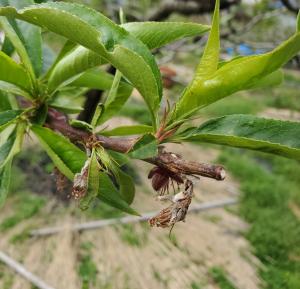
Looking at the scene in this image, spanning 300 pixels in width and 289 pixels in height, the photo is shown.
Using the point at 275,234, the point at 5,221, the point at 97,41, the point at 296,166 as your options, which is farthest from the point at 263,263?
the point at 97,41

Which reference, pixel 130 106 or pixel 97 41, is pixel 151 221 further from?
pixel 130 106

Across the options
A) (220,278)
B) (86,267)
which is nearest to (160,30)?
(86,267)

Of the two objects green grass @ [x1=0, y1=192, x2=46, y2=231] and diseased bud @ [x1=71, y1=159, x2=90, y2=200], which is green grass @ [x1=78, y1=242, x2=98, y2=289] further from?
diseased bud @ [x1=71, y1=159, x2=90, y2=200]

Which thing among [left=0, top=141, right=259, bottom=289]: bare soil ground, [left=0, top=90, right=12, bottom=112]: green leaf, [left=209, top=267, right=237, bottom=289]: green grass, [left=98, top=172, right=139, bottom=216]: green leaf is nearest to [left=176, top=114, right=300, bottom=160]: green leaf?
[left=98, top=172, right=139, bottom=216]: green leaf

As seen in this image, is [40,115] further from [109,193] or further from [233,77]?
[233,77]

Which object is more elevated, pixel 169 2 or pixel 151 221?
pixel 151 221

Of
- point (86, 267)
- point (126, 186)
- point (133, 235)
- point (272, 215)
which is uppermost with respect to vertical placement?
point (126, 186)
